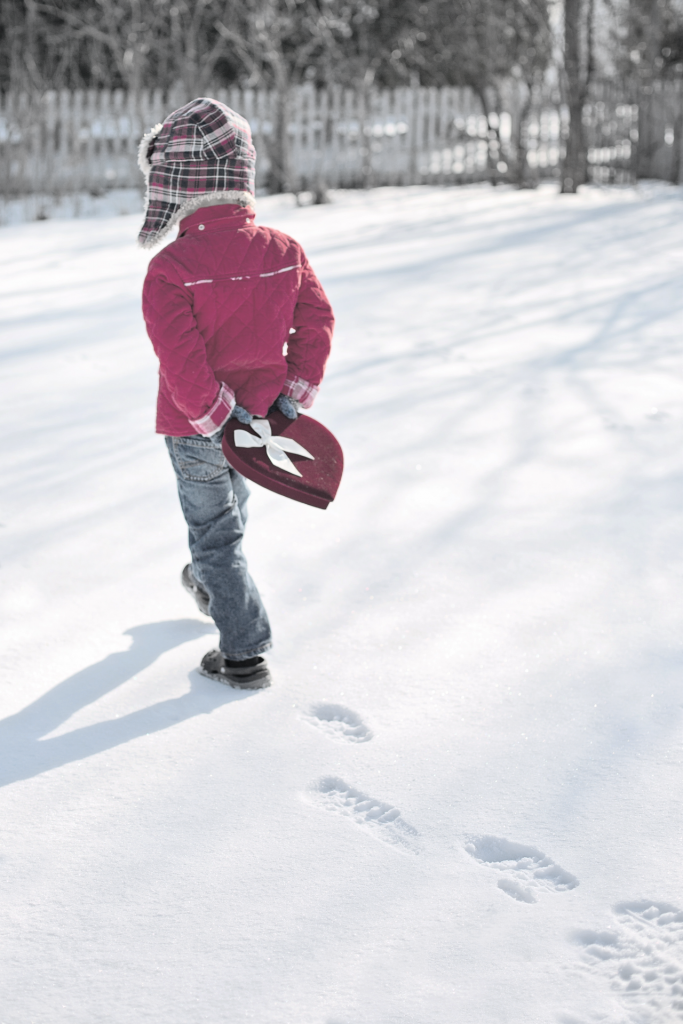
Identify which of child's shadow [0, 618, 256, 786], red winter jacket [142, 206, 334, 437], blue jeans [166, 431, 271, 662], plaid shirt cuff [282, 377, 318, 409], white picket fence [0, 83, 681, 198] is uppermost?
white picket fence [0, 83, 681, 198]

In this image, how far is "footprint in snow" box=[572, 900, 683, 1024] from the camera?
1.44 meters

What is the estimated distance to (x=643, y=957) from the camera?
5.00 ft

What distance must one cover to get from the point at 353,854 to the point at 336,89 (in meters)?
12.6

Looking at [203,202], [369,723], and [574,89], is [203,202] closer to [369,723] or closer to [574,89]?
[369,723]

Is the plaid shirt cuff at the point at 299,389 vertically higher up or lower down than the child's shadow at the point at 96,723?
higher up

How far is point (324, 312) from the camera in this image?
2369mm

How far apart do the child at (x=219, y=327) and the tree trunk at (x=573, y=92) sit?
9.73 m

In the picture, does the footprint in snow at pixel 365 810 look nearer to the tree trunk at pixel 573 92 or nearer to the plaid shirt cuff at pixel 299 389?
the plaid shirt cuff at pixel 299 389

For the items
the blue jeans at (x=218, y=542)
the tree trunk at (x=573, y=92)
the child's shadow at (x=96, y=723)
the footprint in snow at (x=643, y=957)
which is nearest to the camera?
the footprint in snow at (x=643, y=957)

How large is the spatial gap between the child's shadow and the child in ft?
0.37

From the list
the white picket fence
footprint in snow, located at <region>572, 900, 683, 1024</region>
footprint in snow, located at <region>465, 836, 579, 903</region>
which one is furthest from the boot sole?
the white picket fence

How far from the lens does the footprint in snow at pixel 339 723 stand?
2131 millimetres

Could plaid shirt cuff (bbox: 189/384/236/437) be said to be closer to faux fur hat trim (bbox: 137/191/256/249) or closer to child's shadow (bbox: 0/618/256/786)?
faux fur hat trim (bbox: 137/191/256/249)

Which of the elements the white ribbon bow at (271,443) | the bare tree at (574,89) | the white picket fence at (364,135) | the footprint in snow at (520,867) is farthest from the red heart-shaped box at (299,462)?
the white picket fence at (364,135)
